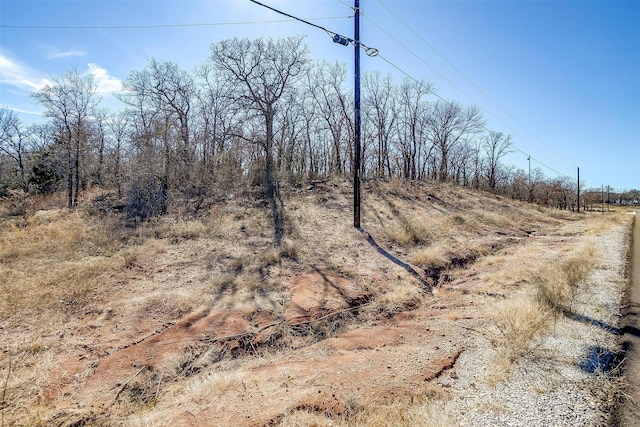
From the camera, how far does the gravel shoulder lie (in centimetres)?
270

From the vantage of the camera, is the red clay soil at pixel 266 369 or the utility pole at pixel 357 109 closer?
the red clay soil at pixel 266 369

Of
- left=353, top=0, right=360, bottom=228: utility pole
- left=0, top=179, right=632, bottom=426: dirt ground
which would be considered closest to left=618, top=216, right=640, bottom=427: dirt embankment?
left=0, top=179, right=632, bottom=426: dirt ground

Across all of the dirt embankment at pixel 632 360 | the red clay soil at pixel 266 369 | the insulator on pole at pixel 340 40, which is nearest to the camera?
the dirt embankment at pixel 632 360

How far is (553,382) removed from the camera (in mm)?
3156

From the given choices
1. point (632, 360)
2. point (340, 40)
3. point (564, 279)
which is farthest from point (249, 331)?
point (340, 40)

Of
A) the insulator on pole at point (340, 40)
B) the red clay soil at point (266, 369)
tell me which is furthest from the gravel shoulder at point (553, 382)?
the insulator on pole at point (340, 40)

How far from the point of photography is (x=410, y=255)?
33.9 ft

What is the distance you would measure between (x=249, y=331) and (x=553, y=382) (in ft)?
14.0

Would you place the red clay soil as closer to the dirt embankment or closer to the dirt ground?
the dirt ground

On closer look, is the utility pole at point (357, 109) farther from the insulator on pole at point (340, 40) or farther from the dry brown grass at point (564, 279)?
the dry brown grass at point (564, 279)

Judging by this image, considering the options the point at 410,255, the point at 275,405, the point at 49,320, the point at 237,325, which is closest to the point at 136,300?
the point at 49,320

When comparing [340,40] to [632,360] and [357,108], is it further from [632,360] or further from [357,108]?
[632,360]

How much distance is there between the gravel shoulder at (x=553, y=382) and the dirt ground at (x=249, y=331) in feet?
0.63

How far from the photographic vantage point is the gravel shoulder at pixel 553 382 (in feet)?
8.84
